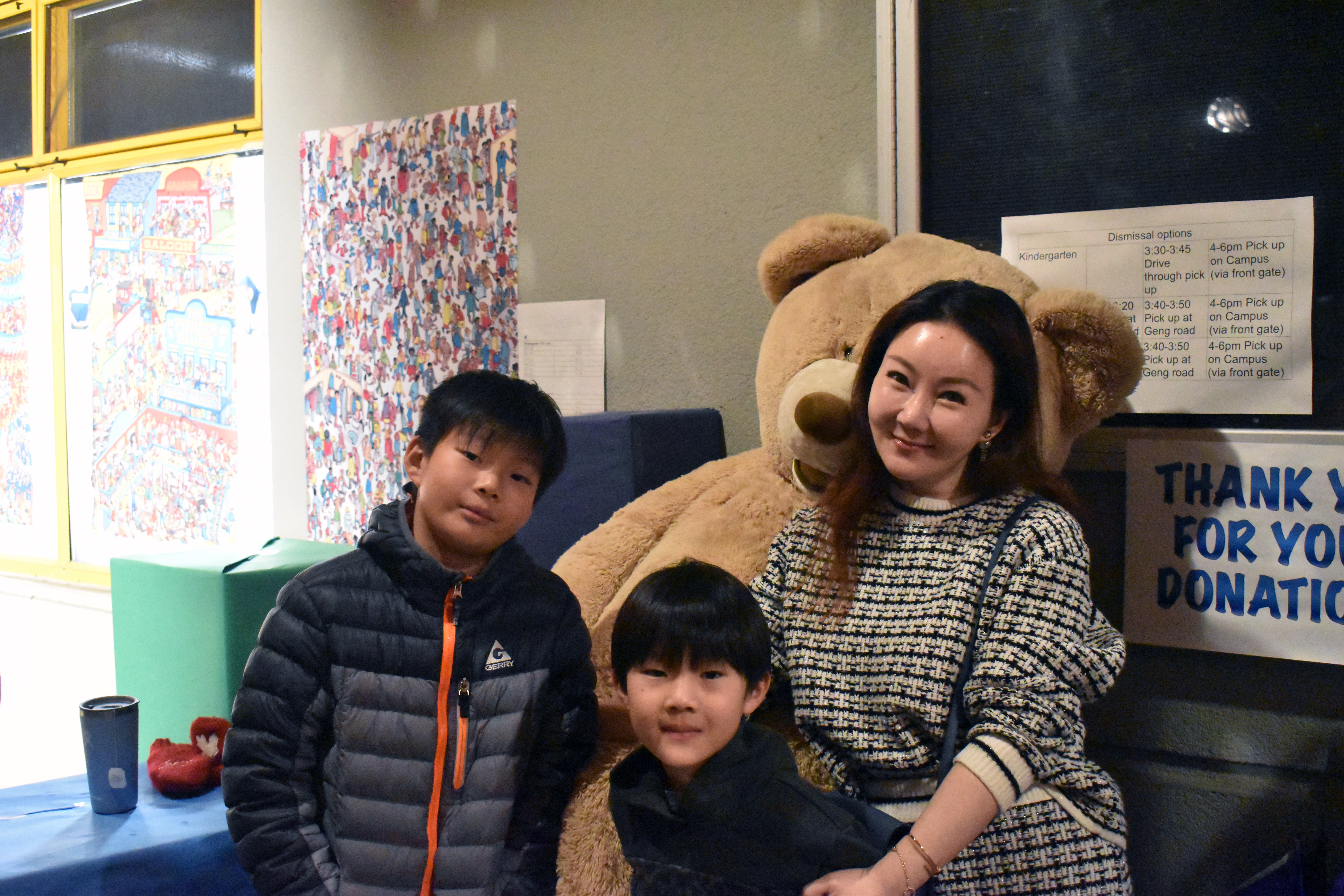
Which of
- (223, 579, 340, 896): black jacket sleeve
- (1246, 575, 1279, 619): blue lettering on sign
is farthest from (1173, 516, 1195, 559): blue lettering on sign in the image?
(223, 579, 340, 896): black jacket sleeve

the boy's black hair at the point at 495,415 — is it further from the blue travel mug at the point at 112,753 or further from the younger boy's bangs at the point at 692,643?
the blue travel mug at the point at 112,753

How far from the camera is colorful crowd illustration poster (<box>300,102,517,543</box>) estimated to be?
2.10 m

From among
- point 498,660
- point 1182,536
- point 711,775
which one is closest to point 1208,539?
point 1182,536

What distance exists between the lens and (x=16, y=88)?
3.72 metres

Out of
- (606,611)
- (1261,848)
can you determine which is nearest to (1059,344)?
(606,611)

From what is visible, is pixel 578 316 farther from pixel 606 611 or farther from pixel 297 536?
pixel 297 536

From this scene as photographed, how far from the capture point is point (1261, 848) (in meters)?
1.41

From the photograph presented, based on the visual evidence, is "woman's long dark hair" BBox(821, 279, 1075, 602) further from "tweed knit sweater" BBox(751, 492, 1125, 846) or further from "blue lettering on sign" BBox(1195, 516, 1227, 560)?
"blue lettering on sign" BBox(1195, 516, 1227, 560)

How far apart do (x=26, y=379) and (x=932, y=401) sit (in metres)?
3.89

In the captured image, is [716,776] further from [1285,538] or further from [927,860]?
[1285,538]

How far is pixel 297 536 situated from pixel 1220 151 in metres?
2.16

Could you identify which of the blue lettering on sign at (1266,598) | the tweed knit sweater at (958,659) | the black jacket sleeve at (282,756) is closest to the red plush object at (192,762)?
the black jacket sleeve at (282,756)

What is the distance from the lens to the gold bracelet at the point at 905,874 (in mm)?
938

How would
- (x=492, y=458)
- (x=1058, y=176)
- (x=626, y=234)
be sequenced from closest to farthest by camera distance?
(x=492, y=458) < (x=1058, y=176) < (x=626, y=234)
